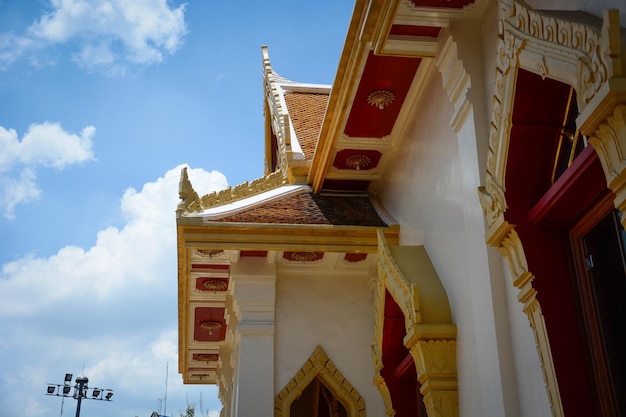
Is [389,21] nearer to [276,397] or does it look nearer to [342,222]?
[342,222]

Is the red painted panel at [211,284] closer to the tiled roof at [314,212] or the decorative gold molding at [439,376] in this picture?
the tiled roof at [314,212]

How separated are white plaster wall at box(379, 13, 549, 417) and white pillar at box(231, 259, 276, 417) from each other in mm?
1634

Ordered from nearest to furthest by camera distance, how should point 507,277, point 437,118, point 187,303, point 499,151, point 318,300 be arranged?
1. point 499,151
2. point 507,277
3. point 437,118
4. point 318,300
5. point 187,303

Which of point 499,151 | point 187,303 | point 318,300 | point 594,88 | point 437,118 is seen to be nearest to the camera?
point 594,88

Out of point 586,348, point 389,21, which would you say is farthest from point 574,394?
point 389,21

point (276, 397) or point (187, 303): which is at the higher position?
point (187, 303)

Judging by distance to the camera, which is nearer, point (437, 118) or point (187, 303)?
point (437, 118)

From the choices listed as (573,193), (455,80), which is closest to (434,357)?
(455,80)

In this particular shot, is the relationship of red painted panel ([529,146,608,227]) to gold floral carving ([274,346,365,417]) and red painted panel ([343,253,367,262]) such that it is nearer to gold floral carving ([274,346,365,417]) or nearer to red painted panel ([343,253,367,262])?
red painted panel ([343,253,367,262])

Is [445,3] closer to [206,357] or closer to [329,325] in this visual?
[329,325]

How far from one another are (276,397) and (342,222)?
1837mm

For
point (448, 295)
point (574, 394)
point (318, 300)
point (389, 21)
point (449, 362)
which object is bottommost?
point (574, 394)

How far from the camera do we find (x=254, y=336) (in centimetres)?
815

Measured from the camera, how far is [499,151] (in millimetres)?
4812
